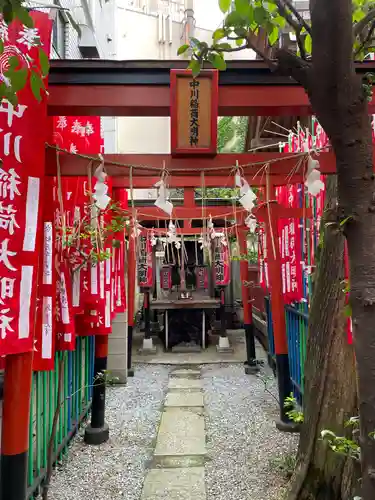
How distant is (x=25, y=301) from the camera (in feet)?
10.1

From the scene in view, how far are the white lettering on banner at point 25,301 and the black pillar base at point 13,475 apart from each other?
0.96m

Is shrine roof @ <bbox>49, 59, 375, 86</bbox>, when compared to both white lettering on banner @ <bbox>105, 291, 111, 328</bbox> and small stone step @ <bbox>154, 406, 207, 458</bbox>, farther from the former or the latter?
small stone step @ <bbox>154, 406, 207, 458</bbox>

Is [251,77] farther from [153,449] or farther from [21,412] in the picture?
[153,449]

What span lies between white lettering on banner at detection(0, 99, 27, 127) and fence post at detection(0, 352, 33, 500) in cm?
173

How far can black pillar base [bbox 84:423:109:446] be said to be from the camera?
20.3ft

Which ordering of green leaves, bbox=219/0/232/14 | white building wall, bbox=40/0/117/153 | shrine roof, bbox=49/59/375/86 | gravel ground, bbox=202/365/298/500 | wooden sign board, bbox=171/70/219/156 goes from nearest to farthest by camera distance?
green leaves, bbox=219/0/232/14, wooden sign board, bbox=171/70/219/156, shrine roof, bbox=49/59/375/86, gravel ground, bbox=202/365/298/500, white building wall, bbox=40/0/117/153

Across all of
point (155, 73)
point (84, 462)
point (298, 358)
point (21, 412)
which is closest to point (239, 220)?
point (298, 358)

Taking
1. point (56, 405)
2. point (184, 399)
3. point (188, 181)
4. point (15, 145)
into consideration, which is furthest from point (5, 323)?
point (184, 399)

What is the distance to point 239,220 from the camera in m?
10.1

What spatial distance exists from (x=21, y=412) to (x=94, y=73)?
107 inches

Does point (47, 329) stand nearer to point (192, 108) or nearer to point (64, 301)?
point (64, 301)

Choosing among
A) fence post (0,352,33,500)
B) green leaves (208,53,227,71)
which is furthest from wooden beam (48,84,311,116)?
fence post (0,352,33,500)

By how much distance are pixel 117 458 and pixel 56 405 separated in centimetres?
122

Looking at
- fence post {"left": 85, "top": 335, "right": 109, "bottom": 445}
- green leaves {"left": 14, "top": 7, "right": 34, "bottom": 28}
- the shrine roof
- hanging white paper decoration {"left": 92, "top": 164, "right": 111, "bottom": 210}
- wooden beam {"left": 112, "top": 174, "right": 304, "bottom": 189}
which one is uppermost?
the shrine roof
